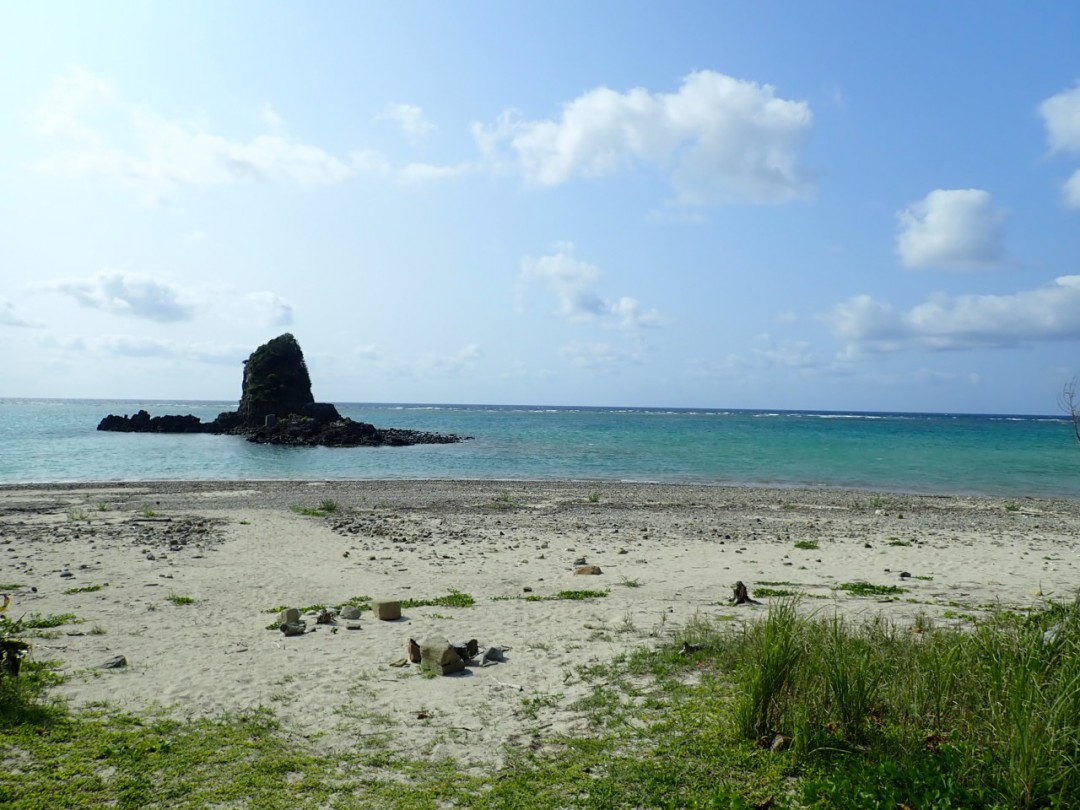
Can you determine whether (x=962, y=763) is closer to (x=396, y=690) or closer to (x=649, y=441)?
(x=396, y=690)

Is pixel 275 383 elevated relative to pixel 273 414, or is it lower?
elevated

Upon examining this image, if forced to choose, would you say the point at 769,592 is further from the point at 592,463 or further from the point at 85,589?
the point at 592,463

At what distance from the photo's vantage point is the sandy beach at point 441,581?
297 inches

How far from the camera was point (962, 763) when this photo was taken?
5.25m

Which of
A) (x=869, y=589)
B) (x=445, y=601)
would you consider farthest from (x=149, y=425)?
(x=869, y=589)

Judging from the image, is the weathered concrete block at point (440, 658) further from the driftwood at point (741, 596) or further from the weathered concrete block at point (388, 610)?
the driftwood at point (741, 596)

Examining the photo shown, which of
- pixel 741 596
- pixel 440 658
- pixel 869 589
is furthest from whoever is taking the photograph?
pixel 869 589

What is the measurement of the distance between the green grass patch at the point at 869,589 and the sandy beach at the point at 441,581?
197 millimetres

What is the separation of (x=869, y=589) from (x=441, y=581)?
8002 mm

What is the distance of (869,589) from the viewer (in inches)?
506

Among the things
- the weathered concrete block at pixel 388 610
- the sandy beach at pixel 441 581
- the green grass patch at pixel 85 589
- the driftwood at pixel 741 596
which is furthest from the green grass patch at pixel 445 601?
the green grass patch at pixel 85 589

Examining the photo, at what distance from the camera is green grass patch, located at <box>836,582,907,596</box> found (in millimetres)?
12625

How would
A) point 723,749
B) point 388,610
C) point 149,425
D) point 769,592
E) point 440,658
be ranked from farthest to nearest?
point 149,425 < point 769,592 < point 388,610 < point 440,658 < point 723,749

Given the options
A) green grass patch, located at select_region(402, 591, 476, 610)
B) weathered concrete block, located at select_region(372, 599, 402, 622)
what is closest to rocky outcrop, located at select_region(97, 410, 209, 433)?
green grass patch, located at select_region(402, 591, 476, 610)
